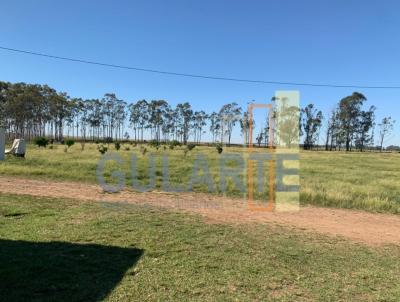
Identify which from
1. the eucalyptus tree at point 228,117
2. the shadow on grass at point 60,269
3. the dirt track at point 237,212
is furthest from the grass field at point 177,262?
the eucalyptus tree at point 228,117

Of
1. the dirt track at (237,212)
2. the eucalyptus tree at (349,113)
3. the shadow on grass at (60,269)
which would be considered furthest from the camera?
the eucalyptus tree at (349,113)

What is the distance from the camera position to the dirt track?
702 centimetres

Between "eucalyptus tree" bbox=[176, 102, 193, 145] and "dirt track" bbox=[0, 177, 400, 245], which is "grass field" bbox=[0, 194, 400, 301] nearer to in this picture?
"dirt track" bbox=[0, 177, 400, 245]

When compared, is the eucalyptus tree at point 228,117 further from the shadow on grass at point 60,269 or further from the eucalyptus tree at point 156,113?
the shadow on grass at point 60,269

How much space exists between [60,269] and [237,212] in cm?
488

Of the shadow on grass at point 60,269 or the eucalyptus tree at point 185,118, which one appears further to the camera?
the eucalyptus tree at point 185,118

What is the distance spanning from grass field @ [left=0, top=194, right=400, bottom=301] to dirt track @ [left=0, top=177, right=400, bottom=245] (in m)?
0.71

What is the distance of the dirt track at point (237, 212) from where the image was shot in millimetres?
7020

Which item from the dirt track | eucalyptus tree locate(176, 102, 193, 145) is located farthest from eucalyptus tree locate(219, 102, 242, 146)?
the dirt track

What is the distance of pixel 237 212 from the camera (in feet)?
27.7

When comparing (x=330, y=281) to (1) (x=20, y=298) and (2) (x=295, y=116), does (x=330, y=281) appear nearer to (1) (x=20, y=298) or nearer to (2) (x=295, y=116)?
(1) (x=20, y=298)

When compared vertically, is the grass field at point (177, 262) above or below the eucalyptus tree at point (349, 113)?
below

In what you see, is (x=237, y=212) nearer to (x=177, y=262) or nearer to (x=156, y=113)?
(x=177, y=262)

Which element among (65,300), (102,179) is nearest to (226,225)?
(65,300)
